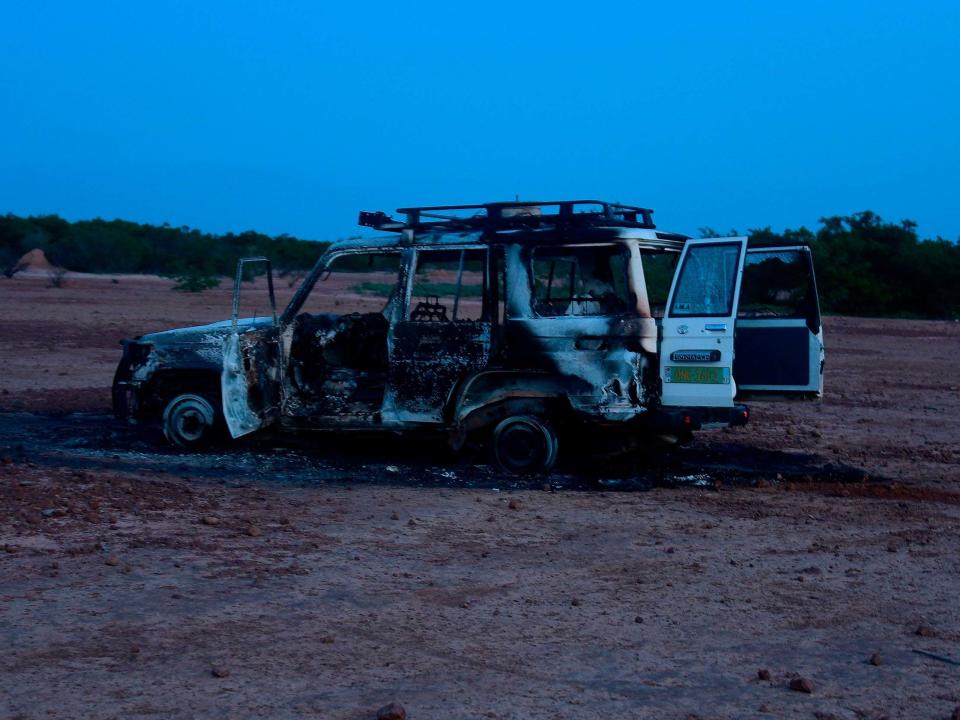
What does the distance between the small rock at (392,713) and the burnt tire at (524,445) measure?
17.6 feet

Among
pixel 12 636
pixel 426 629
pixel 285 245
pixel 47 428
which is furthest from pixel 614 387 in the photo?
pixel 285 245

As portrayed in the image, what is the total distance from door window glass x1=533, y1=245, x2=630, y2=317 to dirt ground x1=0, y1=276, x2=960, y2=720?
1480 millimetres

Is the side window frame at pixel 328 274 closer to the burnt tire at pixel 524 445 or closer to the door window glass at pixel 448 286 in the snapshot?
the door window glass at pixel 448 286

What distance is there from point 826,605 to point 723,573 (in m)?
0.76

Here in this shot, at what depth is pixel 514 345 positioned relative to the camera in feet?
32.0

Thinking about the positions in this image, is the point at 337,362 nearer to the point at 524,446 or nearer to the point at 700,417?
the point at 524,446

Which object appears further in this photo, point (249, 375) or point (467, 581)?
point (249, 375)

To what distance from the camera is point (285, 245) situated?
66.1 m

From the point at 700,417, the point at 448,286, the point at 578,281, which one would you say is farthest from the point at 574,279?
the point at 700,417

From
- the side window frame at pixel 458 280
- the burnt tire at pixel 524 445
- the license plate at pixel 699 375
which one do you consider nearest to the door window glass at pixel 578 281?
the side window frame at pixel 458 280

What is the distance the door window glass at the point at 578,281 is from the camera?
9688mm

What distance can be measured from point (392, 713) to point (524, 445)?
5.52m

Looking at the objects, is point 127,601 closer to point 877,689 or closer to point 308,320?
point 877,689

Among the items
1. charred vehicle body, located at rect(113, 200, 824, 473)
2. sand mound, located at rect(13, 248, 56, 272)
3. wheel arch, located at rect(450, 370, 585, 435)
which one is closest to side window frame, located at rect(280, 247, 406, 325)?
charred vehicle body, located at rect(113, 200, 824, 473)
